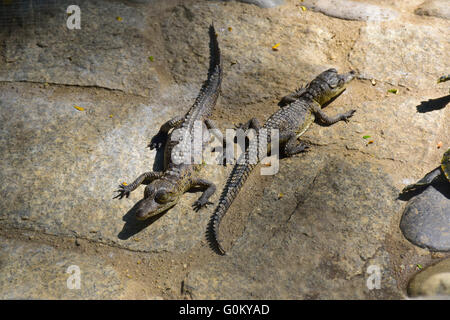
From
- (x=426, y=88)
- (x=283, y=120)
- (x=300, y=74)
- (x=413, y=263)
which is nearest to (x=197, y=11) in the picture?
(x=300, y=74)

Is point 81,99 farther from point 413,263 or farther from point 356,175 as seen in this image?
point 413,263

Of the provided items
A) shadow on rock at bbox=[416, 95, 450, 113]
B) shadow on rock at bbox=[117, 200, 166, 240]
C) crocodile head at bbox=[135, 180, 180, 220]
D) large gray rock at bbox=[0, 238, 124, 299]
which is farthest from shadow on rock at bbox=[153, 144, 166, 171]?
shadow on rock at bbox=[416, 95, 450, 113]

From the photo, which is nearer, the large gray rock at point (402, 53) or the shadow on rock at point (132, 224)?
the shadow on rock at point (132, 224)

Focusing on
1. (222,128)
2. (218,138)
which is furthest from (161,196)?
(222,128)

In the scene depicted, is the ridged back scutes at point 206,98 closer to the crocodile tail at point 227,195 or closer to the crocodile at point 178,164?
the crocodile at point 178,164

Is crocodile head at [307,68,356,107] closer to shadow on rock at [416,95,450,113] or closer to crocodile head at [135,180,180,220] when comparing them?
shadow on rock at [416,95,450,113]

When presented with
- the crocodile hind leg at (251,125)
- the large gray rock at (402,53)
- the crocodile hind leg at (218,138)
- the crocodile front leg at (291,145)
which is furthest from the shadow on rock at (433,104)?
the crocodile hind leg at (218,138)
